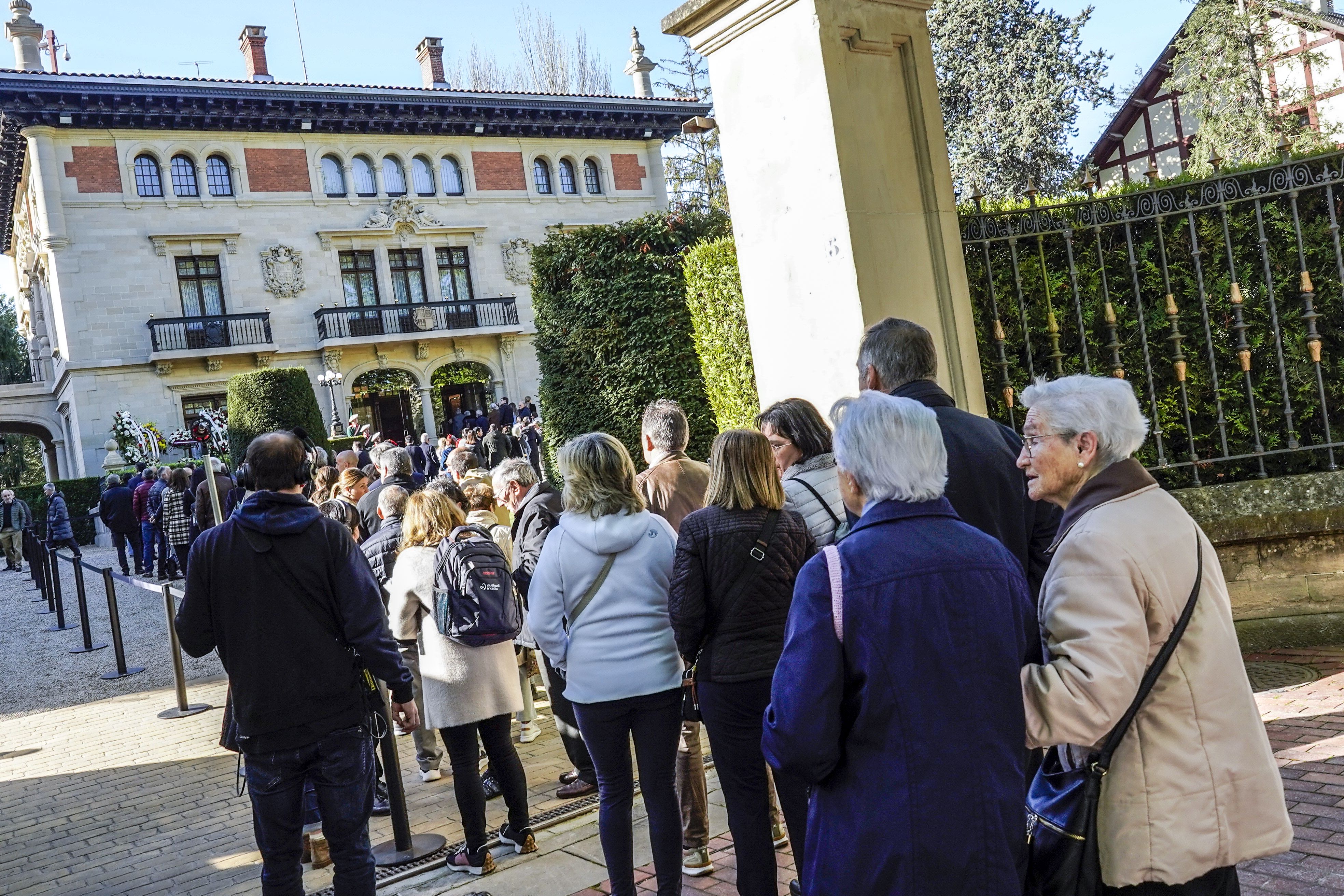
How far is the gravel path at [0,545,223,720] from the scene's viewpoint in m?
9.30

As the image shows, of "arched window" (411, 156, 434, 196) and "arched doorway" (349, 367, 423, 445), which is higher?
"arched window" (411, 156, 434, 196)

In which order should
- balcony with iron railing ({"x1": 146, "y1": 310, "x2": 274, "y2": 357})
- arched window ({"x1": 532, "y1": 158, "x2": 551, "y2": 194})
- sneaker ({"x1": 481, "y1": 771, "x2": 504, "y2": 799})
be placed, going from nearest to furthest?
sneaker ({"x1": 481, "y1": 771, "x2": 504, "y2": 799}) → balcony with iron railing ({"x1": 146, "y1": 310, "x2": 274, "y2": 357}) → arched window ({"x1": 532, "y1": 158, "x2": 551, "y2": 194})

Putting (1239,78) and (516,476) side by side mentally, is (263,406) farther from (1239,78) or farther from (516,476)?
→ (1239,78)

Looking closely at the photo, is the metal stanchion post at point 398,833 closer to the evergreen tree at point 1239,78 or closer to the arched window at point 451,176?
the evergreen tree at point 1239,78

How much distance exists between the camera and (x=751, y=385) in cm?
709

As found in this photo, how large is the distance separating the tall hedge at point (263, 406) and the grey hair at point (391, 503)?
58.8ft

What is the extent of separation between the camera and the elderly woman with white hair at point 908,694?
2.01 metres

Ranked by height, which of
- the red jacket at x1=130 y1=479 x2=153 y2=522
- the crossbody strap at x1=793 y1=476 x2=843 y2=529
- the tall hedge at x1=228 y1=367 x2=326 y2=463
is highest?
the tall hedge at x1=228 y1=367 x2=326 y2=463

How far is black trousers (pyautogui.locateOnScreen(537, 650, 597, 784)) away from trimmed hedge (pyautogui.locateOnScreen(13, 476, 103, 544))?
24444 mm

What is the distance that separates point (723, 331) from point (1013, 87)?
75.8 feet

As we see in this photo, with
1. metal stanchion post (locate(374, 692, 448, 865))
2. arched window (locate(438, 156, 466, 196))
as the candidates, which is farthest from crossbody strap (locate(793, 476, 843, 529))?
arched window (locate(438, 156, 466, 196))

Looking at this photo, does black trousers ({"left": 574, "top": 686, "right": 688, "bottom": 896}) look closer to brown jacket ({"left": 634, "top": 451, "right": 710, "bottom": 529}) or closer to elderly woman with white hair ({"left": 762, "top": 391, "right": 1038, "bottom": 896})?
brown jacket ({"left": 634, "top": 451, "right": 710, "bottom": 529})

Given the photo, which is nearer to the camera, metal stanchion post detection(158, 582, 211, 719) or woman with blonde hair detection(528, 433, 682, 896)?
woman with blonde hair detection(528, 433, 682, 896)

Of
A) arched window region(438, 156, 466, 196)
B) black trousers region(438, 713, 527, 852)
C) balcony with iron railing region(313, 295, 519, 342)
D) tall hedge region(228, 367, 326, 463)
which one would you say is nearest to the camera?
black trousers region(438, 713, 527, 852)
